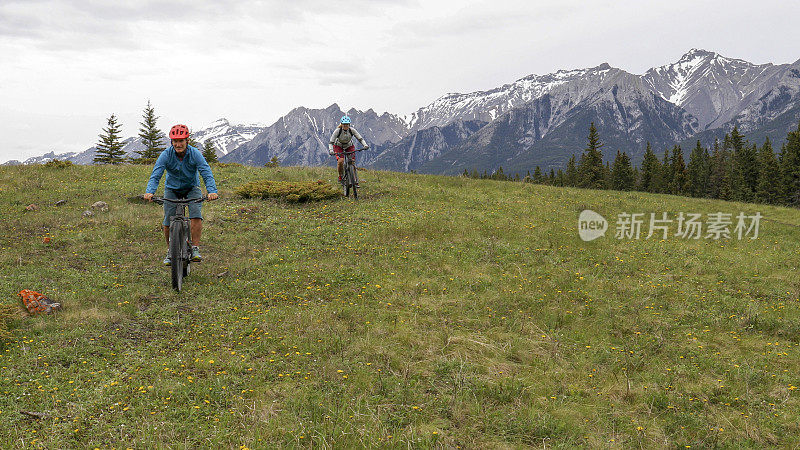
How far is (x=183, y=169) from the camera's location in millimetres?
9695

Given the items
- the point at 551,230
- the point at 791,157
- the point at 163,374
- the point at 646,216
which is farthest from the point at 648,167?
the point at 163,374

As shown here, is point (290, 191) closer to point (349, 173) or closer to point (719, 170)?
point (349, 173)

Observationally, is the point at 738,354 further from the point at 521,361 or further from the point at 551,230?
the point at 551,230

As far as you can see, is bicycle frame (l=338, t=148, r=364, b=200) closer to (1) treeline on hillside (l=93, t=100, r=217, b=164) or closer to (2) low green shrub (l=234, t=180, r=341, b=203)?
(2) low green shrub (l=234, t=180, r=341, b=203)

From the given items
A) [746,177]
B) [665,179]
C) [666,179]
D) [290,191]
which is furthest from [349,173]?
[666,179]

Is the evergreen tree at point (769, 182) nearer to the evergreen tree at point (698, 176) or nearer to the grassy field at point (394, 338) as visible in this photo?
the evergreen tree at point (698, 176)

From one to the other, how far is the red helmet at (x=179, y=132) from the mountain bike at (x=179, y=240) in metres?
1.36

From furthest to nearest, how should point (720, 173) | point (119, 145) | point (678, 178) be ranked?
point (720, 173)
point (678, 178)
point (119, 145)

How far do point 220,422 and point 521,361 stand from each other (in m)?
4.49

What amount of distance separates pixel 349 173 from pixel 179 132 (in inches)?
382

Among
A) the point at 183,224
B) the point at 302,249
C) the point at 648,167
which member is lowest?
the point at 302,249

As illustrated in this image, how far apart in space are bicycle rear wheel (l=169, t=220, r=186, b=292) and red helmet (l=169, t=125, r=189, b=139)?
5.98 feet

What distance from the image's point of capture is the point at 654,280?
11.1 m

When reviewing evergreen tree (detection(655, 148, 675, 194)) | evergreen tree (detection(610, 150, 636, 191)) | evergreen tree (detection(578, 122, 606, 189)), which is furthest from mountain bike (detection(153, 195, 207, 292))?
evergreen tree (detection(655, 148, 675, 194))
